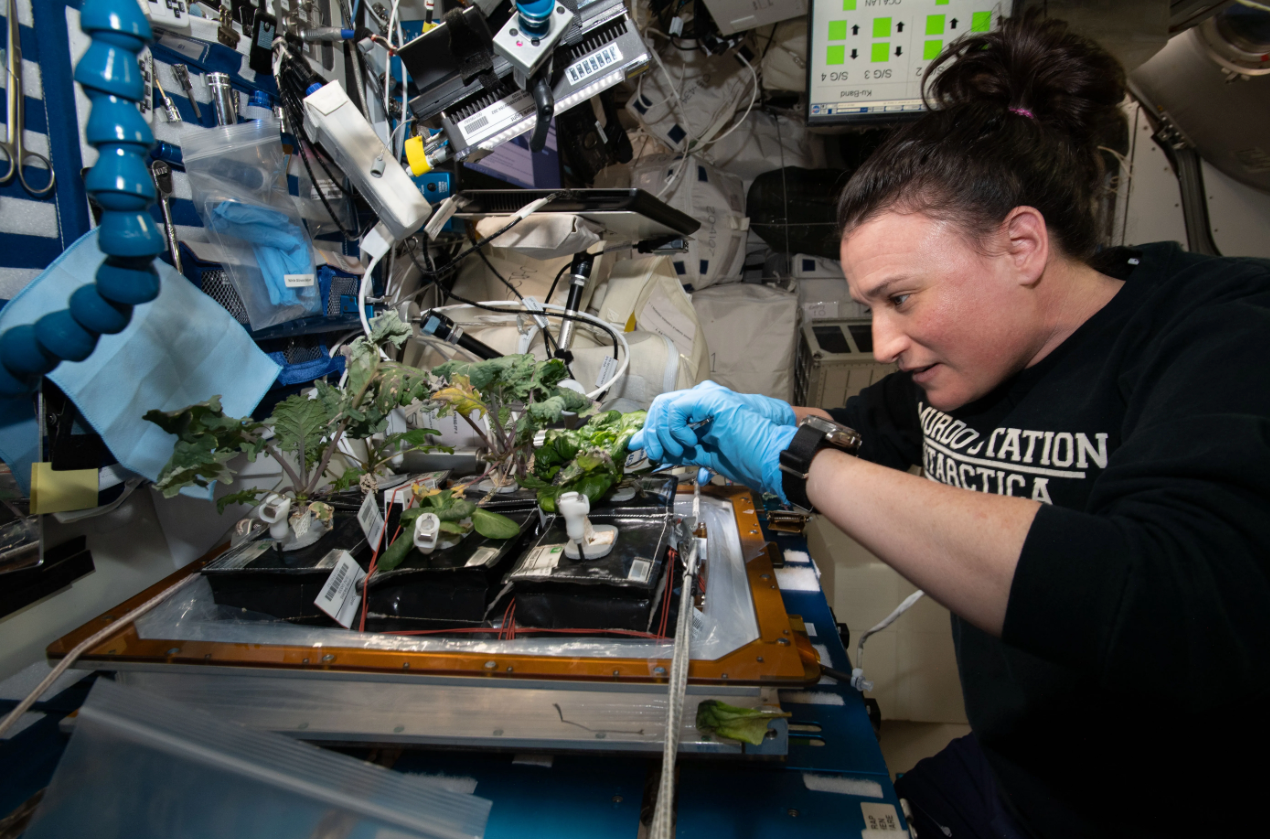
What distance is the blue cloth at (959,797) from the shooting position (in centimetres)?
105

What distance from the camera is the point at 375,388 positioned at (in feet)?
3.78

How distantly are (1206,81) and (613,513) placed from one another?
3003mm

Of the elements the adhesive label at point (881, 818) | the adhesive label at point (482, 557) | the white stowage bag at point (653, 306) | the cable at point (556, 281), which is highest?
the cable at point (556, 281)

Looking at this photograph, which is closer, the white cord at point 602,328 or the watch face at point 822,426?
the watch face at point 822,426

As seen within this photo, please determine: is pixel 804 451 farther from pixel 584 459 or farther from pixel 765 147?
pixel 765 147

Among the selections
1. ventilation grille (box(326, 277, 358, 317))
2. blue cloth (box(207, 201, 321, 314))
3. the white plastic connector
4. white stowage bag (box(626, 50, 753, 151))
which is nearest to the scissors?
blue cloth (box(207, 201, 321, 314))

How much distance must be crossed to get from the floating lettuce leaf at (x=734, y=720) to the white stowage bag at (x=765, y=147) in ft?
9.48

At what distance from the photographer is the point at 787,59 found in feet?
8.59

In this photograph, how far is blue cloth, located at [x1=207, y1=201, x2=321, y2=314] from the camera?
1.19 metres

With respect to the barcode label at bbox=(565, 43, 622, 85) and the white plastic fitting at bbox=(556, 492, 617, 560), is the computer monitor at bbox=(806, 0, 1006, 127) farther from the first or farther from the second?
the white plastic fitting at bbox=(556, 492, 617, 560)

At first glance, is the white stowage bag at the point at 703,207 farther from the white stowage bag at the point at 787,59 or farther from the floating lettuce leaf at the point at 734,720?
the floating lettuce leaf at the point at 734,720

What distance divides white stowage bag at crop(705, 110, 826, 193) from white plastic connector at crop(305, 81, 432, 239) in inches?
82.2

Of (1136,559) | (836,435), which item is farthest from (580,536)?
(1136,559)

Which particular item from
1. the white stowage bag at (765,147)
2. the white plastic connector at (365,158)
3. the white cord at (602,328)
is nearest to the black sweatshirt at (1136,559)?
the white cord at (602,328)
